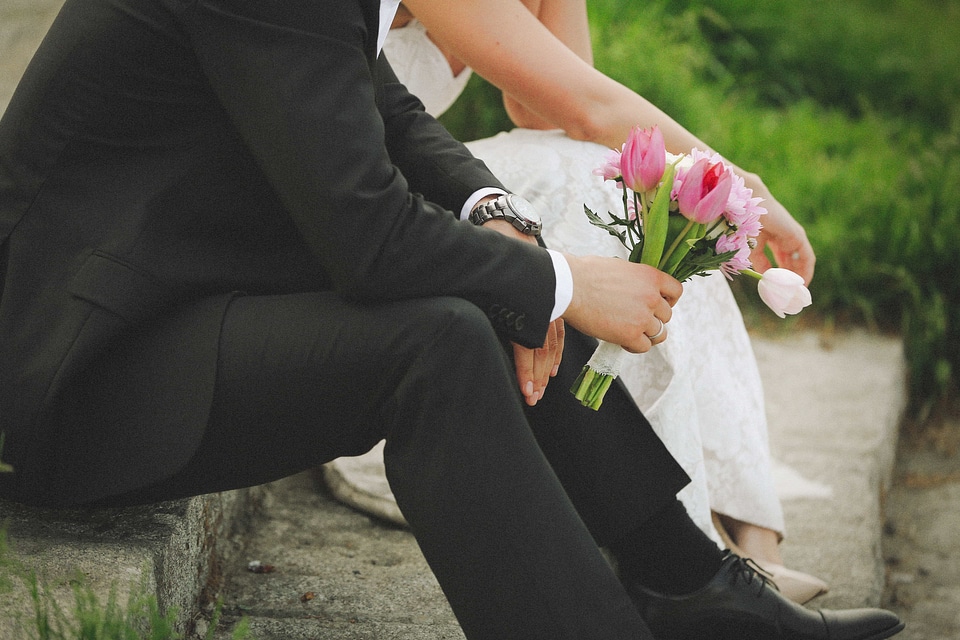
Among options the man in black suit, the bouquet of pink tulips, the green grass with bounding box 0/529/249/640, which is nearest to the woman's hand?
the bouquet of pink tulips

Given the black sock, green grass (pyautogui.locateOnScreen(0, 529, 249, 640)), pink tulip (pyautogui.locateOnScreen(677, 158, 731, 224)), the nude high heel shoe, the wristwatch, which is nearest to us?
green grass (pyautogui.locateOnScreen(0, 529, 249, 640))

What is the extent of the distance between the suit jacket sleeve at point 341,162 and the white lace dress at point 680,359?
25.5 inches

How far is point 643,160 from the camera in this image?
1.41m

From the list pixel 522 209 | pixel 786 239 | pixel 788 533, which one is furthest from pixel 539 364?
pixel 788 533

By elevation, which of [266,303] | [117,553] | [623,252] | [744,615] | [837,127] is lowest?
[117,553]

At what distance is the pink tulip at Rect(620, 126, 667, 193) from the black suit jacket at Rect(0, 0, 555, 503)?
0.59 feet

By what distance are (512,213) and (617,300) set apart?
25 cm

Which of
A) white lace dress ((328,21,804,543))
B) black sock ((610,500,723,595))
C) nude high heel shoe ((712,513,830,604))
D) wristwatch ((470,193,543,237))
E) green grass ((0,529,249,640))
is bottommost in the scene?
green grass ((0,529,249,640))

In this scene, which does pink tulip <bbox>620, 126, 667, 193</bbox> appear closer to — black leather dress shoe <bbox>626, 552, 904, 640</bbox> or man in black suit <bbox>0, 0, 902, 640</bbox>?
man in black suit <bbox>0, 0, 902, 640</bbox>

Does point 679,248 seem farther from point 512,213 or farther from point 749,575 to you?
point 749,575

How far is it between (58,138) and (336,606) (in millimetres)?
957

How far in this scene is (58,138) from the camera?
53.6 inches

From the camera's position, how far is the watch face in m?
1.60

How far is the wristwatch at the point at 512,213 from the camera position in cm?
160
